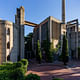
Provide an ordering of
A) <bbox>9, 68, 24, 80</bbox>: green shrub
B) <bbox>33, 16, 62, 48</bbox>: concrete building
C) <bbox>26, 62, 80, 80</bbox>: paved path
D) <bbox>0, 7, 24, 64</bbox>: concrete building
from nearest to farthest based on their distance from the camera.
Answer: <bbox>9, 68, 24, 80</bbox>: green shrub
<bbox>26, 62, 80, 80</bbox>: paved path
<bbox>0, 7, 24, 64</bbox>: concrete building
<bbox>33, 16, 62, 48</bbox>: concrete building

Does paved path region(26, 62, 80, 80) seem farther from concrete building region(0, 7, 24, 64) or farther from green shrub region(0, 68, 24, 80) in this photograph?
concrete building region(0, 7, 24, 64)

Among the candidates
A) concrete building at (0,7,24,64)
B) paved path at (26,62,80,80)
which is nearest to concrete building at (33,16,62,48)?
concrete building at (0,7,24,64)

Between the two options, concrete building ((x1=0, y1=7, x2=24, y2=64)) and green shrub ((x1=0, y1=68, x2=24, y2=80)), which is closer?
green shrub ((x1=0, y1=68, x2=24, y2=80))

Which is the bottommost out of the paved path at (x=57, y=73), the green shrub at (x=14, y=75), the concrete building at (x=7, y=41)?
the paved path at (x=57, y=73)

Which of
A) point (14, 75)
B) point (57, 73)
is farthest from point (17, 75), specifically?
point (57, 73)

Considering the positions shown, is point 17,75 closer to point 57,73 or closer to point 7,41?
point 57,73

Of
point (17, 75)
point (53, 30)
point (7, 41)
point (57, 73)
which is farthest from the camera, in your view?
point (53, 30)

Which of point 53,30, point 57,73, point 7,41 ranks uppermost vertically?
point 53,30

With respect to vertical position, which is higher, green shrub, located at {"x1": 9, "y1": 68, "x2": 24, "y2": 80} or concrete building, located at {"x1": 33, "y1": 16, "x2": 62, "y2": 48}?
concrete building, located at {"x1": 33, "y1": 16, "x2": 62, "y2": 48}

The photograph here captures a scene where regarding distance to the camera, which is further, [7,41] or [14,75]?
[7,41]

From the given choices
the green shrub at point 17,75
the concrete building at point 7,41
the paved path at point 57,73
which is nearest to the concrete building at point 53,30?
the concrete building at point 7,41

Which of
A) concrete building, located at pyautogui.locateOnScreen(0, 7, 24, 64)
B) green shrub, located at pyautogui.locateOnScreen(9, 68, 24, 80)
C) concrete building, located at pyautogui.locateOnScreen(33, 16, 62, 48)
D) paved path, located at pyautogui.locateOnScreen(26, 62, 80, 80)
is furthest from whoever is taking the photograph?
concrete building, located at pyautogui.locateOnScreen(33, 16, 62, 48)

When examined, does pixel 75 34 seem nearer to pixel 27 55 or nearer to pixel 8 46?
pixel 27 55

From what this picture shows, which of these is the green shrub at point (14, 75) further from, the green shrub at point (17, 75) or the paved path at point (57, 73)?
the paved path at point (57, 73)
